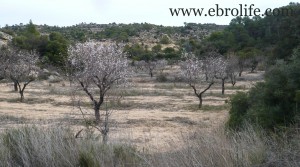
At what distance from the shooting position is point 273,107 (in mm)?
12523

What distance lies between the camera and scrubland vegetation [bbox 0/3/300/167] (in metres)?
5.59

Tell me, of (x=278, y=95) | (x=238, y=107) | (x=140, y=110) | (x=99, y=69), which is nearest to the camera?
(x=278, y=95)

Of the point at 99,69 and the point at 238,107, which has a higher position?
the point at 99,69

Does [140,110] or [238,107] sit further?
[140,110]

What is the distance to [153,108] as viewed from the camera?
29797mm

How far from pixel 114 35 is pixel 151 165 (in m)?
90.7

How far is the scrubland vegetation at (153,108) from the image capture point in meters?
5.59

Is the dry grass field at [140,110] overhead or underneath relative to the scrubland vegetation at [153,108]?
underneath

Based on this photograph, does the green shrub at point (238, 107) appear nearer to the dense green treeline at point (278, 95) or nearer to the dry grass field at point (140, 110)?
the dense green treeline at point (278, 95)

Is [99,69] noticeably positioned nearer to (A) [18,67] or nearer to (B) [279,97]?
(B) [279,97]

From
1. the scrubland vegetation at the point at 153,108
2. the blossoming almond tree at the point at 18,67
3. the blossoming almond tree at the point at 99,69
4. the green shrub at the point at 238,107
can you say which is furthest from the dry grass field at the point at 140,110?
the blossoming almond tree at the point at 18,67

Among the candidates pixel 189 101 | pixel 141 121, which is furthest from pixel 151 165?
pixel 189 101

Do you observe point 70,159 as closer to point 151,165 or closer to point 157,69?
point 151,165

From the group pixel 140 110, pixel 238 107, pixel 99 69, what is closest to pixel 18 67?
pixel 140 110
